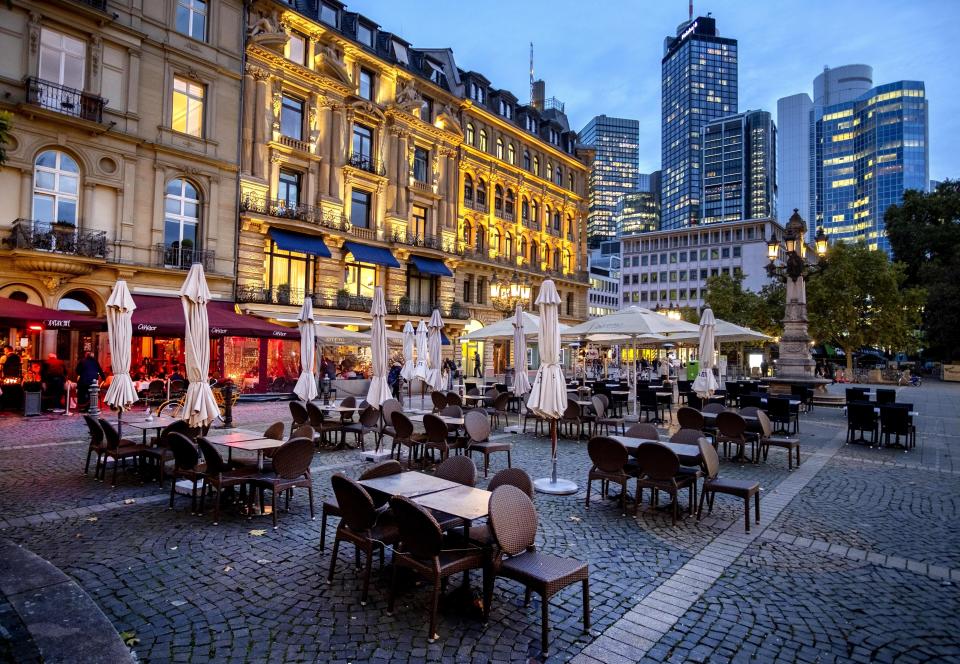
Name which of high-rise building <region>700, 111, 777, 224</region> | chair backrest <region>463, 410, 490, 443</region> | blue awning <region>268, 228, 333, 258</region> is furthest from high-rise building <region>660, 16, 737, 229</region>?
chair backrest <region>463, 410, 490, 443</region>

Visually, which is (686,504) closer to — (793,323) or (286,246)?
(793,323)

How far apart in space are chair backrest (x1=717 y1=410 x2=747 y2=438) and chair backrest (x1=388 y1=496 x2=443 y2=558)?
27.3ft

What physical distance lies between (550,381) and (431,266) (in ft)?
90.4

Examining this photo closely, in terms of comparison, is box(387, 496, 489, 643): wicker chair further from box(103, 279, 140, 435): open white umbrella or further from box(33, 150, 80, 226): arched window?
box(33, 150, 80, 226): arched window

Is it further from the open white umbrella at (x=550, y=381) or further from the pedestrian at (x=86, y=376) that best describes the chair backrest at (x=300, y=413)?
the pedestrian at (x=86, y=376)

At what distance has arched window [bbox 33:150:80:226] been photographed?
766 inches

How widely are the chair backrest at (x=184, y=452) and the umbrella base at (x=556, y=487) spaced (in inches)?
189

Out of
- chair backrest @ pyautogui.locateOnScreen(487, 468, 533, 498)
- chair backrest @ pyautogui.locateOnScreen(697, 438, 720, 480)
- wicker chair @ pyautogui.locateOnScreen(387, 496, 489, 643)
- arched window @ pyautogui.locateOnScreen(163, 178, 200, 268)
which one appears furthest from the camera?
arched window @ pyautogui.locateOnScreen(163, 178, 200, 268)

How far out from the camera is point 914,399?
2605cm

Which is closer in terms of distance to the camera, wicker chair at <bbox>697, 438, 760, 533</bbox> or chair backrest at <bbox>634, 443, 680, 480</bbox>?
wicker chair at <bbox>697, 438, 760, 533</bbox>

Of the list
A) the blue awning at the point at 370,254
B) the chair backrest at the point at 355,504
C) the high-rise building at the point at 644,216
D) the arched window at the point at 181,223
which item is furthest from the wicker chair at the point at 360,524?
the high-rise building at the point at 644,216

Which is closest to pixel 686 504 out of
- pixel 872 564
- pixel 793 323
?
pixel 872 564

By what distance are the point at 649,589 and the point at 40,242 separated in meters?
23.5

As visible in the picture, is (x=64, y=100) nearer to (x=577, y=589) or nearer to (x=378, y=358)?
(x=378, y=358)
